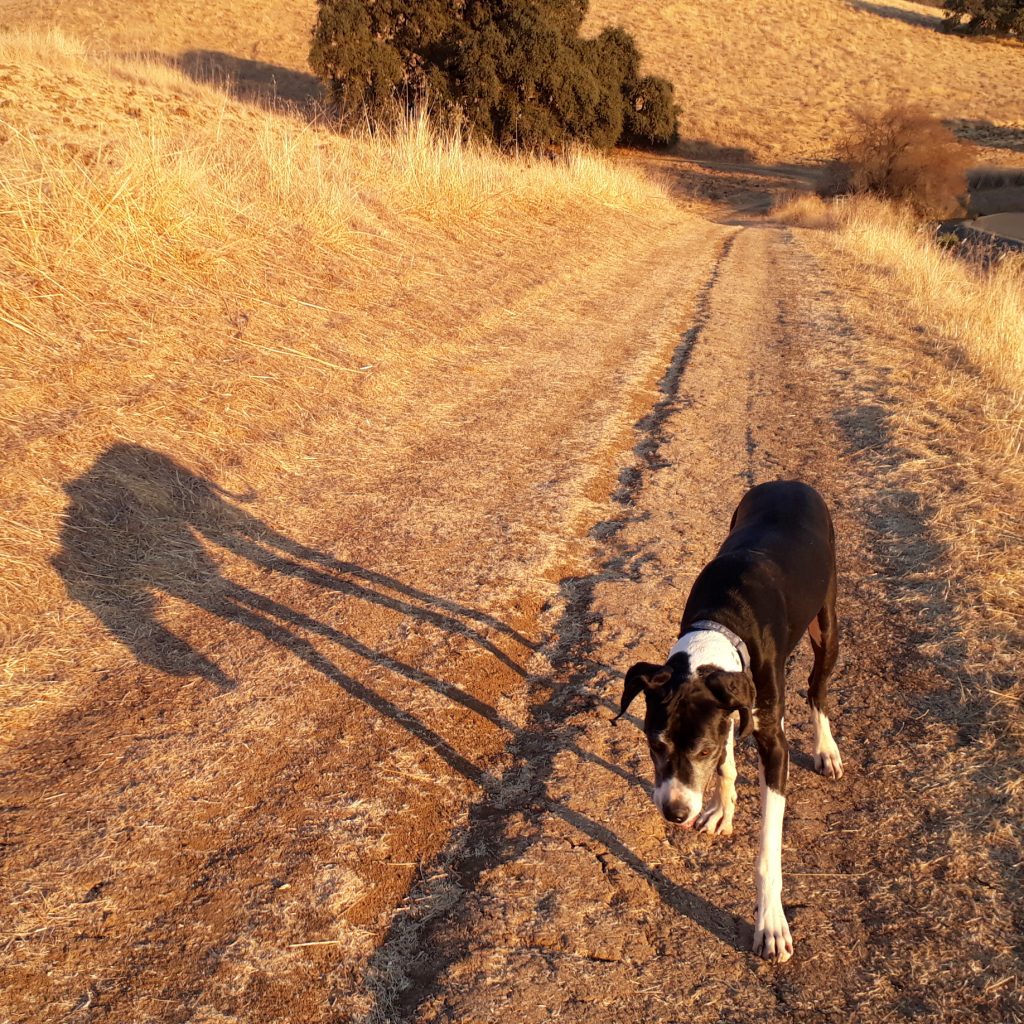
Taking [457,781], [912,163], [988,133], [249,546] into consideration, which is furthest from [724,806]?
[988,133]

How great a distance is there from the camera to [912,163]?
2333 centimetres

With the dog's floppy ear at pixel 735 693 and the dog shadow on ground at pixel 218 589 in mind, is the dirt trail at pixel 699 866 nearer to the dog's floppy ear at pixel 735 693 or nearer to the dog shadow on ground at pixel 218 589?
the dog shadow on ground at pixel 218 589

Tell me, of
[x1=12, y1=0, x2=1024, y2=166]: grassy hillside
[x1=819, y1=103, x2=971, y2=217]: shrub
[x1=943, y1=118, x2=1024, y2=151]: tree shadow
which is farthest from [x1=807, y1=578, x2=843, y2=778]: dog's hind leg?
[x1=943, y1=118, x2=1024, y2=151]: tree shadow

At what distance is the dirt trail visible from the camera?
2.43 metres

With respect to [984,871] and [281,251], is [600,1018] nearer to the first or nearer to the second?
[984,871]

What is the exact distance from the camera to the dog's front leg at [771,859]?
2.57 metres

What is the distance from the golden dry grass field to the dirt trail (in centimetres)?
1

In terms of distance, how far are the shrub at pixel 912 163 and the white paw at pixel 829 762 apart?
23.5 m

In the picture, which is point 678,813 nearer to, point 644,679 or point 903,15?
point 644,679

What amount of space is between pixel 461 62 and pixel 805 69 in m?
30.7

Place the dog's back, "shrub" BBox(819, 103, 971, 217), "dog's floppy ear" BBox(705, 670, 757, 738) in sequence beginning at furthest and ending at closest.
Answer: "shrub" BBox(819, 103, 971, 217)
the dog's back
"dog's floppy ear" BBox(705, 670, 757, 738)

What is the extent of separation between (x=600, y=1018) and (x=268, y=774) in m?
1.49

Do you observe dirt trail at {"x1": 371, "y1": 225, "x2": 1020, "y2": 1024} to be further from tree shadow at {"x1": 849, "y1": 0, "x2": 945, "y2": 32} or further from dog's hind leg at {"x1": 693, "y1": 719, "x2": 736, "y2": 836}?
tree shadow at {"x1": 849, "y1": 0, "x2": 945, "y2": 32}

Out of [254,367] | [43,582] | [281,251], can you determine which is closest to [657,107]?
[281,251]
